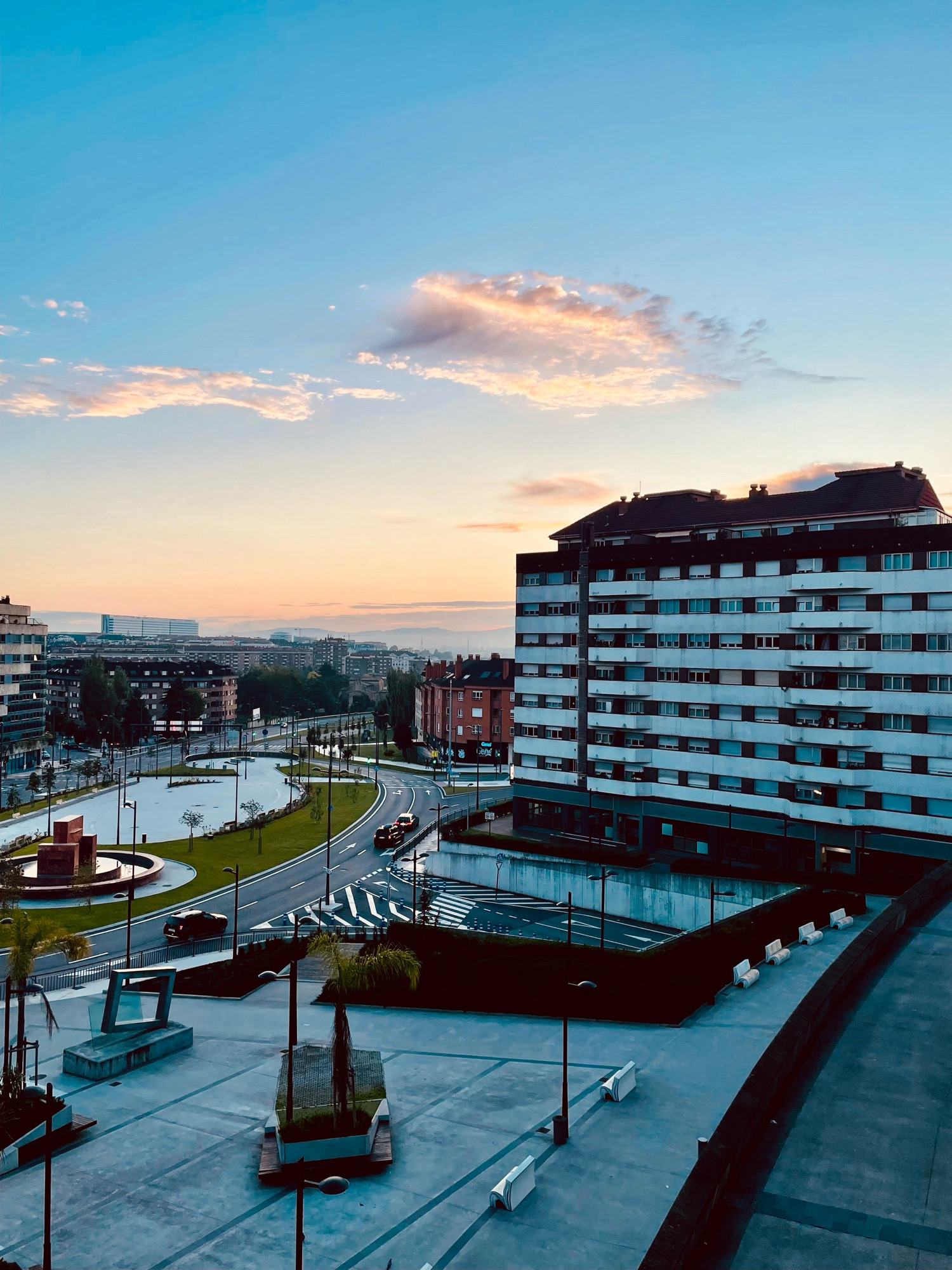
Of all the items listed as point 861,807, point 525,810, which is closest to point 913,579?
point 861,807

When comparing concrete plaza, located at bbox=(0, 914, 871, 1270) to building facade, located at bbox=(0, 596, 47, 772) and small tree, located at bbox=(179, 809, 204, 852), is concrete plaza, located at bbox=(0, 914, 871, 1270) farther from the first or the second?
building facade, located at bbox=(0, 596, 47, 772)

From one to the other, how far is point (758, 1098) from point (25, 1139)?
22.1m

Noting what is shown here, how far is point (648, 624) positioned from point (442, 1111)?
55302mm

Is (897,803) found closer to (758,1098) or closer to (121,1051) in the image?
(758,1098)

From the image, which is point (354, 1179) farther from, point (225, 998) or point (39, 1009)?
point (39, 1009)

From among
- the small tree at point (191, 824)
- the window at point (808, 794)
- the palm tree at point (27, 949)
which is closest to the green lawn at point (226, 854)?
the small tree at point (191, 824)

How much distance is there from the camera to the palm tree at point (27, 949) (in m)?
32.3

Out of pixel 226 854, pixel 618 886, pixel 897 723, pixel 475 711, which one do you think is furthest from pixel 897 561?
pixel 475 711

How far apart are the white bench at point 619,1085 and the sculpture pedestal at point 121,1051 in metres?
17.9

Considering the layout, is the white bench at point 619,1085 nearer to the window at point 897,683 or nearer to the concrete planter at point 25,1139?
the concrete planter at point 25,1139

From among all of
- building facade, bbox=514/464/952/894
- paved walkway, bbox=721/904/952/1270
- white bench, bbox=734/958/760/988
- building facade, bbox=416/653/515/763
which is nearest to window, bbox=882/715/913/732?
building facade, bbox=514/464/952/894

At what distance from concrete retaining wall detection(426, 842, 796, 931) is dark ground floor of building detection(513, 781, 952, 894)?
122 inches

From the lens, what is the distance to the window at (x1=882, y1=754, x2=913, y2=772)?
66312 mm

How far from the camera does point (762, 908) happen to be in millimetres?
53656
